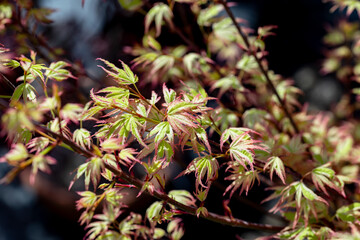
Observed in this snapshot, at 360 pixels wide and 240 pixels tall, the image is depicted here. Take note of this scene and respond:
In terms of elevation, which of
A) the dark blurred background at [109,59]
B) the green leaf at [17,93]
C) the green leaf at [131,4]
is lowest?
the dark blurred background at [109,59]

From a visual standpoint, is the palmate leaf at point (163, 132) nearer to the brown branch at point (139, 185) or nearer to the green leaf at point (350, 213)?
the brown branch at point (139, 185)

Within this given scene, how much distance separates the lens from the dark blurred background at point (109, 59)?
66.6 inches

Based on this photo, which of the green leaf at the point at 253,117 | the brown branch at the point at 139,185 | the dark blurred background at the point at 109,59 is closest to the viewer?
the brown branch at the point at 139,185

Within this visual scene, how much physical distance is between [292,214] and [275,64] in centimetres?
146

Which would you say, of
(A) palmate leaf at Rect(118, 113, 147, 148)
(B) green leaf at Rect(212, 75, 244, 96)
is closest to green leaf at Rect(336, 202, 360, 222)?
(B) green leaf at Rect(212, 75, 244, 96)

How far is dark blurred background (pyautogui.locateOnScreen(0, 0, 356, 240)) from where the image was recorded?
5.55ft

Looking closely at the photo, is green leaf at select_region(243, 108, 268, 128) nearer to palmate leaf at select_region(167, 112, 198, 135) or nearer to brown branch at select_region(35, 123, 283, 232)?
brown branch at select_region(35, 123, 283, 232)

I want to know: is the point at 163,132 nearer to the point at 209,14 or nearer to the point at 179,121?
the point at 179,121

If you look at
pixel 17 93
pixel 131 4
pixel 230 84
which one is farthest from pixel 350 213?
pixel 131 4

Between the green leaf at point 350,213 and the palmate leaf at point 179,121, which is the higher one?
the palmate leaf at point 179,121

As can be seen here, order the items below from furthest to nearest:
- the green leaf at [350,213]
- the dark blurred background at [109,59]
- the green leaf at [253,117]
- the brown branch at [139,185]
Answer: the dark blurred background at [109,59] < the green leaf at [253,117] < the green leaf at [350,213] < the brown branch at [139,185]

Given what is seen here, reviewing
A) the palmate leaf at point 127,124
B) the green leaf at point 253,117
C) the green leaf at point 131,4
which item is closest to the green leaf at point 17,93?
the palmate leaf at point 127,124

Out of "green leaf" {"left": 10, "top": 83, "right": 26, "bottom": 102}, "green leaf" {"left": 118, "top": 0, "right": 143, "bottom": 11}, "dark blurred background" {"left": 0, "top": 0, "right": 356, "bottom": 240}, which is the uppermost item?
"green leaf" {"left": 118, "top": 0, "right": 143, "bottom": 11}

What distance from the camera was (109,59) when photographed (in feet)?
5.72
